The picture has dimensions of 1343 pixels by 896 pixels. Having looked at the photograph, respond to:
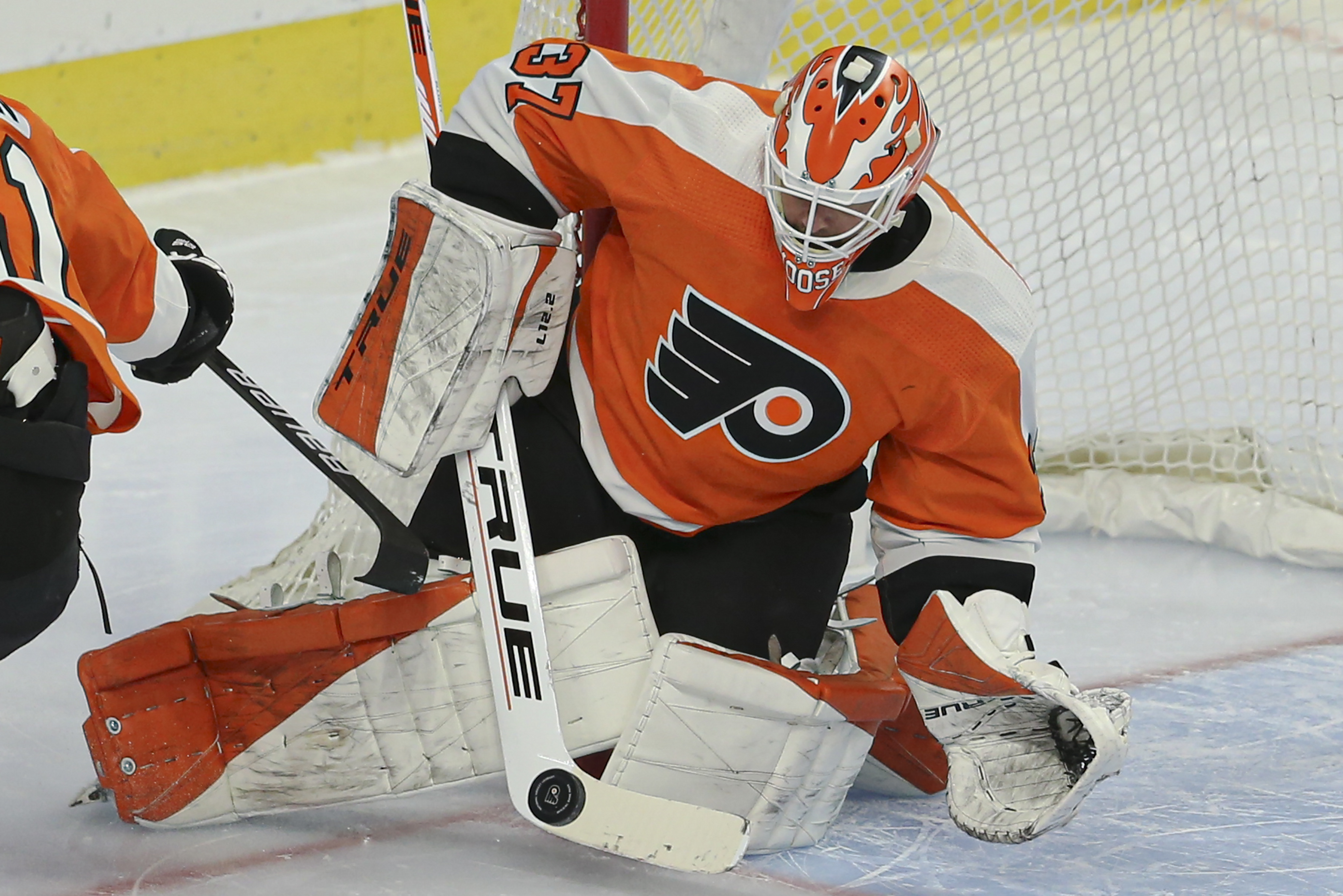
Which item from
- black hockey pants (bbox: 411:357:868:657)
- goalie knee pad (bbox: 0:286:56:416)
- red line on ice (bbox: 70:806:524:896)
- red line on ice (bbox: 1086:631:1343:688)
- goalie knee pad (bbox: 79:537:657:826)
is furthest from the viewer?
red line on ice (bbox: 1086:631:1343:688)

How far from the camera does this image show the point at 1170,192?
3.35m

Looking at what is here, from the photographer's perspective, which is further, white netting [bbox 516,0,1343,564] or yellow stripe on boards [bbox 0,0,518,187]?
yellow stripe on boards [bbox 0,0,518,187]

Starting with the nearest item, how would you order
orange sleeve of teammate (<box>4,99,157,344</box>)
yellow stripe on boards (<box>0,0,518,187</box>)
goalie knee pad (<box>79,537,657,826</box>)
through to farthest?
orange sleeve of teammate (<box>4,99,157,344</box>) < goalie knee pad (<box>79,537,657,826</box>) < yellow stripe on boards (<box>0,0,518,187</box>)

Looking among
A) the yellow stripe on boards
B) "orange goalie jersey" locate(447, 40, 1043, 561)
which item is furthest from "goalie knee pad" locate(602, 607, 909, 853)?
the yellow stripe on boards

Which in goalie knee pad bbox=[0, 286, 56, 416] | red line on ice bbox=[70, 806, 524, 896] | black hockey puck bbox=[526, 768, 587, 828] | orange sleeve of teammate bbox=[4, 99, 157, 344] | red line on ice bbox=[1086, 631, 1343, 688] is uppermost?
orange sleeve of teammate bbox=[4, 99, 157, 344]

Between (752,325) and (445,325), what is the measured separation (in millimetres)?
371

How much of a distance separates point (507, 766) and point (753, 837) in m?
0.31

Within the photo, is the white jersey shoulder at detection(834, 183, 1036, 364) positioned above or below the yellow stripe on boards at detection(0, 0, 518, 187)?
below

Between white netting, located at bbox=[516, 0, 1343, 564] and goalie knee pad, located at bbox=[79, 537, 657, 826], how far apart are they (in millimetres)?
1432

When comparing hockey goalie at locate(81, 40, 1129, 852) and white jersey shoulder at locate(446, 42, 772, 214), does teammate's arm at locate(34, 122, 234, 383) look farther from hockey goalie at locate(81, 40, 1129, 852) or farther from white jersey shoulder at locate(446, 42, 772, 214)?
white jersey shoulder at locate(446, 42, 772, 214)

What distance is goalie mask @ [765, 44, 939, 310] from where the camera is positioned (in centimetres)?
161

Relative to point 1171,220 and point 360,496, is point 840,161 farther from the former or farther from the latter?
point 1171,220

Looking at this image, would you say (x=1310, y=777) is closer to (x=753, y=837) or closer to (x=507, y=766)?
→ (x=753, y=837)

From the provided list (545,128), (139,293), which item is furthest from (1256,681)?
(139,293)
